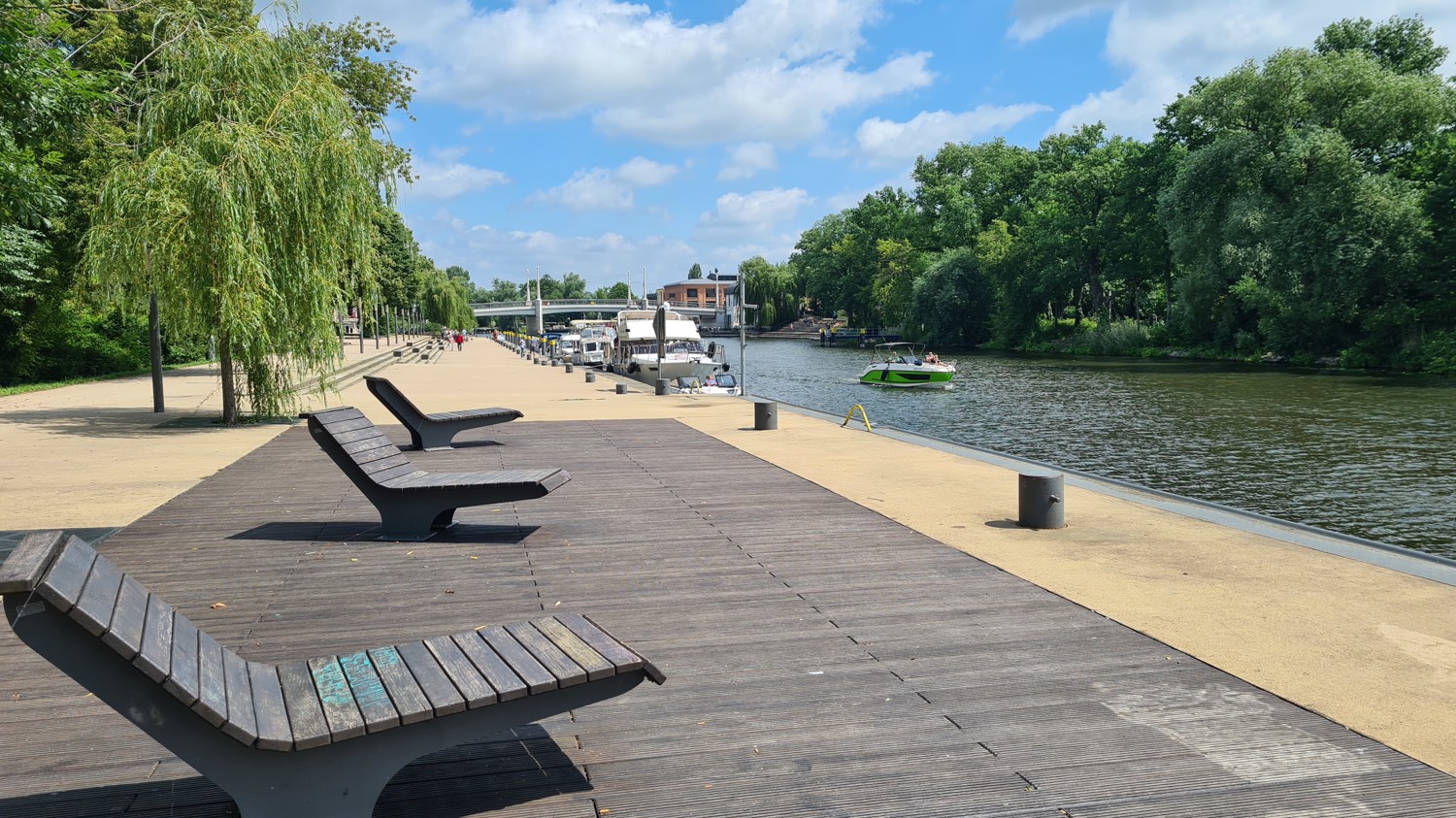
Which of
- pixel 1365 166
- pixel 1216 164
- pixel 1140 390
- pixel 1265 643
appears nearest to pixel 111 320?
pixel 1140 390

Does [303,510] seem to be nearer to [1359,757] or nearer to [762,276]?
[1359,757]

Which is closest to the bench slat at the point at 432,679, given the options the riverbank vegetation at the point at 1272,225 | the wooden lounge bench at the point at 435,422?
the wooden lounge bench at the point at 435,422

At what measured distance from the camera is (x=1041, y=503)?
26.4 ft

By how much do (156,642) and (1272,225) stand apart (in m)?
50.6

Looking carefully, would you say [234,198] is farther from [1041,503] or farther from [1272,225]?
[1272,225]

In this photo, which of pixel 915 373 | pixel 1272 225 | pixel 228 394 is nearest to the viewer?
pixel 228 394

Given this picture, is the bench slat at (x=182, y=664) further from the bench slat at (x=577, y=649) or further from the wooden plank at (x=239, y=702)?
the bench slat at (x=577, y=649)

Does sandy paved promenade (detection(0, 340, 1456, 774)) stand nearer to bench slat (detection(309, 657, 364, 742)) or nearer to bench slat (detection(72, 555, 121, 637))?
bench slat (detection(309, 657, 364, 742))

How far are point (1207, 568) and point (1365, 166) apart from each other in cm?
4880

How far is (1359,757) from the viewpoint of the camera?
12.4 feet

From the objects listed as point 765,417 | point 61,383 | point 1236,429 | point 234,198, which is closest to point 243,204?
point 234,198

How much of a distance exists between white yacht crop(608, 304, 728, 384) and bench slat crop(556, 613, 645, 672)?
3451 cm

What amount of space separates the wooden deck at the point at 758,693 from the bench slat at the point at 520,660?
47cm

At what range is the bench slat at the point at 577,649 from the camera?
331 cm
